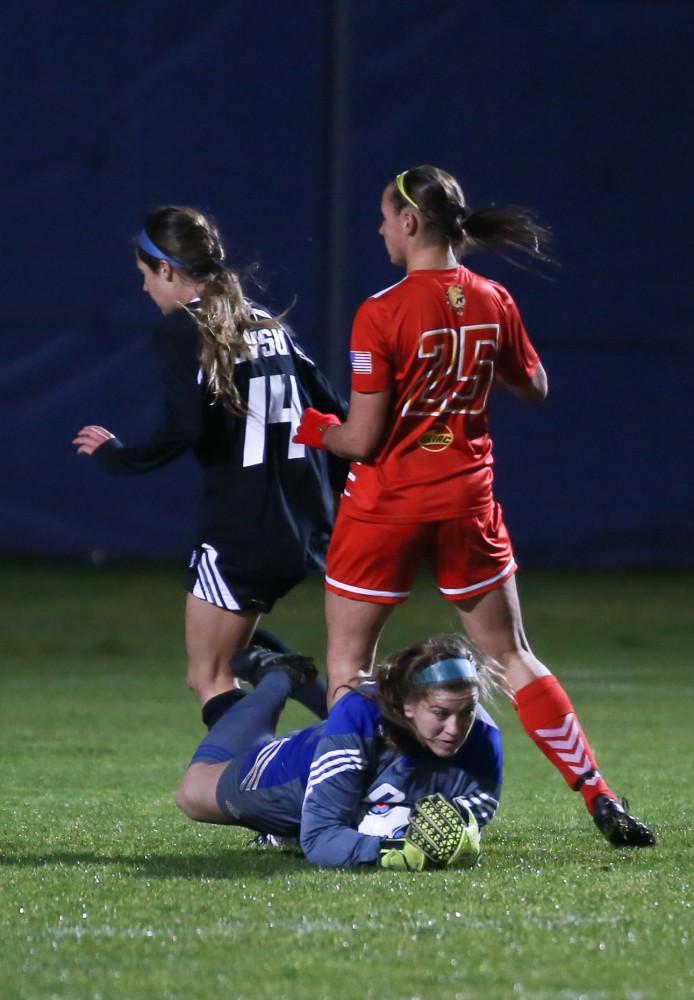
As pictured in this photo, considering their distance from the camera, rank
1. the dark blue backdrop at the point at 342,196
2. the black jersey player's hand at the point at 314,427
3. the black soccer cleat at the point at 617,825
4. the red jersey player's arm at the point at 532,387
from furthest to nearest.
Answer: the dark blue backdrop at the point at 342,196 < the red jersey player's arm at the point at 532,387 < the black jersey player's hand at the point at 314,427 < the black soccer cleat at the point at 617,825

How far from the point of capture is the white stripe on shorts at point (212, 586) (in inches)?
186

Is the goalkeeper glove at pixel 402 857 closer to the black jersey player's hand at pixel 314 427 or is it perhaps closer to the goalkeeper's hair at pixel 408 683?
the goalkeeper's hair at pixel 408 683

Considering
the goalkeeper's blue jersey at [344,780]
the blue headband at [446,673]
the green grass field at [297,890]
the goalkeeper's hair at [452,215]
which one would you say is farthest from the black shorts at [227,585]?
the goalkeeper's hair at [452,215]

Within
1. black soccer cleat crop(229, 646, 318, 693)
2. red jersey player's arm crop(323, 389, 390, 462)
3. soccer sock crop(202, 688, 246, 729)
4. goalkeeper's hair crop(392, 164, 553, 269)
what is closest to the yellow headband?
goalkeeper's hair crop(392, 164, 553, 269)

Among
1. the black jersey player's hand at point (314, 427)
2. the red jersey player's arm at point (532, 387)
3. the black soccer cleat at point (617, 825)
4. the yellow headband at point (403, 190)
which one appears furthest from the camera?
the red jersey player's arm at point (532, 387)

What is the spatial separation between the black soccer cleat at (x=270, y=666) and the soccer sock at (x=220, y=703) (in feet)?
0.31

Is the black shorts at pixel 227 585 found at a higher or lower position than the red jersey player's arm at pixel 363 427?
lower

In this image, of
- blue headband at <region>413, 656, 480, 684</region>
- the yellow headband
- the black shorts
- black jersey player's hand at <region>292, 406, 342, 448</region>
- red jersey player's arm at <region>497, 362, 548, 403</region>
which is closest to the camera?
blue headband at <region>413, 656, 480, 684</region>

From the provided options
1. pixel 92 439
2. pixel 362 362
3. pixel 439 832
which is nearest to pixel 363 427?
pixel 362 362

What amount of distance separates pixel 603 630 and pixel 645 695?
237 centimetres

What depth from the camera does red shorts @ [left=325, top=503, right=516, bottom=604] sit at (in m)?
4.34

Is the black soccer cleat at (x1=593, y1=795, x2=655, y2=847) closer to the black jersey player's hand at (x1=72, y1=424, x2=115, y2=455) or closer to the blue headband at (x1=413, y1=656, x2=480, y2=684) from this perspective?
the blue headband at (x1=413, y1=656, x2=480, y2=684)

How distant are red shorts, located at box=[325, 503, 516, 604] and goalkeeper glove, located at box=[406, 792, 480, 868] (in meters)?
0.64

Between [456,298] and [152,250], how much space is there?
0.98 m
